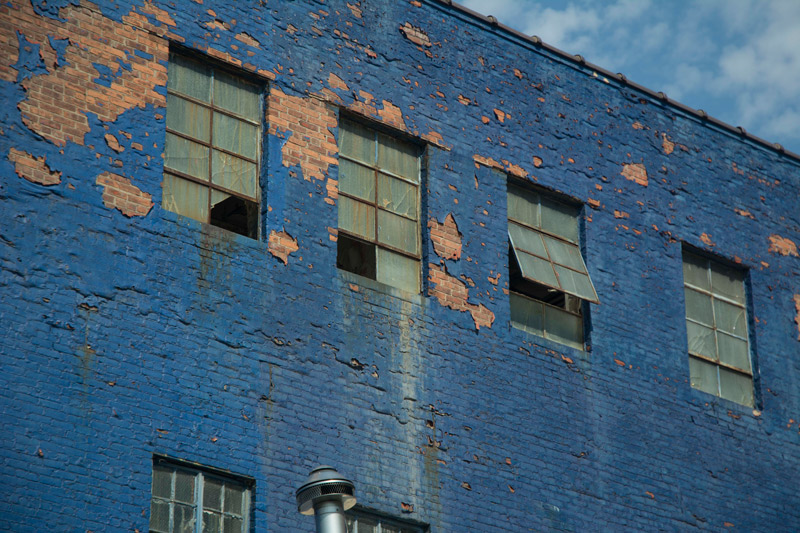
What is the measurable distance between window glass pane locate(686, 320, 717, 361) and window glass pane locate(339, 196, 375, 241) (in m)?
4.38

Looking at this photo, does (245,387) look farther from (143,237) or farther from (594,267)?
(594,267)

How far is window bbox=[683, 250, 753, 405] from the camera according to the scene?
15961mm

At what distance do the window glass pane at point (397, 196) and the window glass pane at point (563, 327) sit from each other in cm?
197

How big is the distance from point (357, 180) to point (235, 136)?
1439 mm

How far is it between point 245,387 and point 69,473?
1.90 meters

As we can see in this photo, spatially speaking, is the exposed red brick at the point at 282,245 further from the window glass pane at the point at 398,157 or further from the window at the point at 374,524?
the window at the point at 374,524

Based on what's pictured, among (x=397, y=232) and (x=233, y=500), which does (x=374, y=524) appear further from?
(x=397, y=232)

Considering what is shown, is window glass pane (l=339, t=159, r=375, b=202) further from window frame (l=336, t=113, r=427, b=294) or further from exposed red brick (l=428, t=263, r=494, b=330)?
exposed red brick (l=428, t=263, r=494, b=330)

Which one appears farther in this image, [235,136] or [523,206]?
[523,206]

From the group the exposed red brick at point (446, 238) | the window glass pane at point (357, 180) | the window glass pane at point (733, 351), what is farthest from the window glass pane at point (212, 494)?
the window glass pane at point (733, 351)

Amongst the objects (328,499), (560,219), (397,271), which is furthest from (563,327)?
(328,499)

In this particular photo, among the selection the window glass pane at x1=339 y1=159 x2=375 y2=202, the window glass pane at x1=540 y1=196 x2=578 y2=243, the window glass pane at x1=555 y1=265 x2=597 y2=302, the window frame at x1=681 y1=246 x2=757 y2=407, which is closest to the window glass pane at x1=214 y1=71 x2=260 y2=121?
the window glass pane at x1=339 y1=159 x2=375 y2=202

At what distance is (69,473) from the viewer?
10891 millimetres

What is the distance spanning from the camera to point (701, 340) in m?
16.1
